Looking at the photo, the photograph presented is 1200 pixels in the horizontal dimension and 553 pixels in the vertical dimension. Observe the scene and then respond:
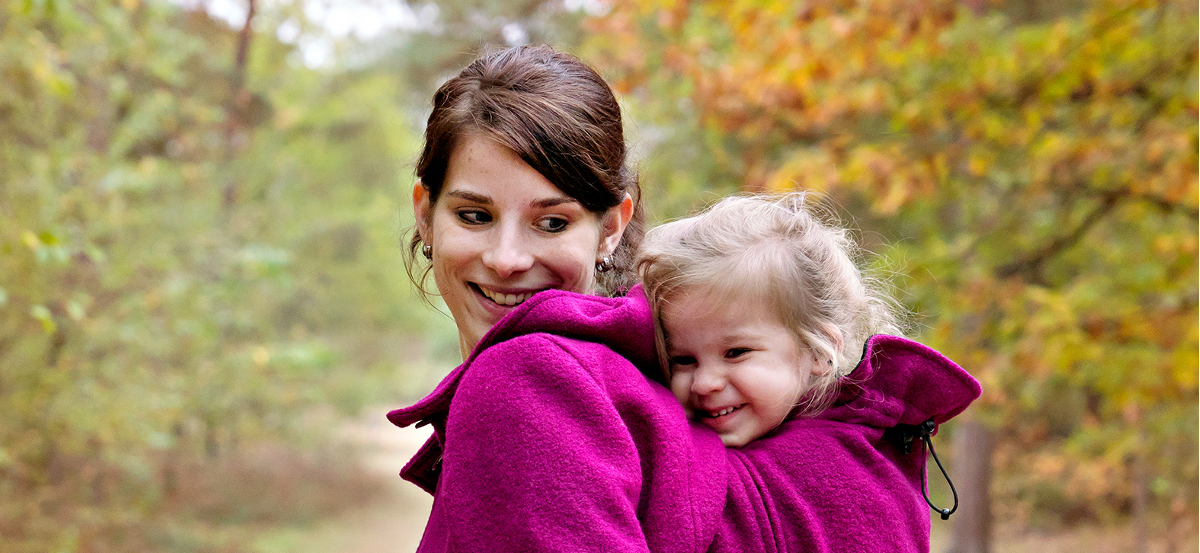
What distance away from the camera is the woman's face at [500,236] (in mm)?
1716

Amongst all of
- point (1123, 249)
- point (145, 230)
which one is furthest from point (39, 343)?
point (1123, 249)

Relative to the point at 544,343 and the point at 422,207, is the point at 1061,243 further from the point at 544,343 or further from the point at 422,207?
the point at 544,343

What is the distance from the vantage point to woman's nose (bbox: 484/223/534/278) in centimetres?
172

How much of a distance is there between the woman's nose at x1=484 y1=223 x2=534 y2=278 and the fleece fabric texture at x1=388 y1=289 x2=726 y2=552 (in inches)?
10.4

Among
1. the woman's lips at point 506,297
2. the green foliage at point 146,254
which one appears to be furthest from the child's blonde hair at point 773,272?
the green foliage at point 146,254

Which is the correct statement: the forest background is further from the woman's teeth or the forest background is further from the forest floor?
the woman's teeth

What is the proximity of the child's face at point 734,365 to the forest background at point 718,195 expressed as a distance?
75 centimetres

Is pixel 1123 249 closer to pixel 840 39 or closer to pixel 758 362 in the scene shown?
pixel 840 39

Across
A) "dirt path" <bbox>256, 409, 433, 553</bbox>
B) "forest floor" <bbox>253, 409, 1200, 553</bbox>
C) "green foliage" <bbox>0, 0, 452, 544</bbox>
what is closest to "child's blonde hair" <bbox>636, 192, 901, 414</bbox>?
"green foliage" <bbox>0, 0, 452, 544</bbox>

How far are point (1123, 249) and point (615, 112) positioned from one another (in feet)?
19.9

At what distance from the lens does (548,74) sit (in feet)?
6.04

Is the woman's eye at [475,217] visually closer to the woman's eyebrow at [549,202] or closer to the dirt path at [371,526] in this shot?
the woman's eyebrow at [549,202]

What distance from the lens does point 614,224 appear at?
192 centimetres

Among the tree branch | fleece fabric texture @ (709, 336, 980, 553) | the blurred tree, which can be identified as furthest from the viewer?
the tree branch
